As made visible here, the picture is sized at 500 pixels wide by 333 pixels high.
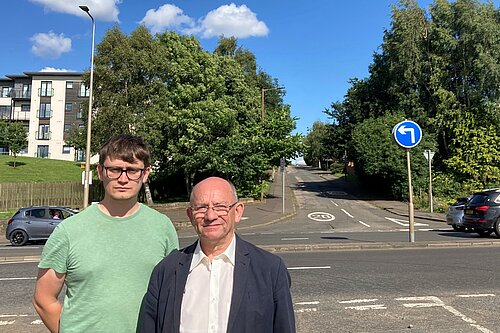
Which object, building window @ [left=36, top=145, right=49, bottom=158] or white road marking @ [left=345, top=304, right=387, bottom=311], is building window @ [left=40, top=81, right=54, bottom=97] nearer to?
building window @ [left=36, top=145, right=49, bottom=158]

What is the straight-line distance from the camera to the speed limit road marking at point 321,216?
23.4 meters

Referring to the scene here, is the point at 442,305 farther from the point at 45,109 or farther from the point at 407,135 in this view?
the point at 45,109

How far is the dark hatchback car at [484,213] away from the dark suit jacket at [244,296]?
47.5 feet

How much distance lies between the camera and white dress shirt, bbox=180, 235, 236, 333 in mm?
1834

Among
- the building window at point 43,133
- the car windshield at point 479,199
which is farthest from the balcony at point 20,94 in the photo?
the car windshield at point 479,199

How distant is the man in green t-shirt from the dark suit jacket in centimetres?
23

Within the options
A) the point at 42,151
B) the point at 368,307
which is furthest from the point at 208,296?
the point at 42,151

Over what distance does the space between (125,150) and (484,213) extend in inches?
583

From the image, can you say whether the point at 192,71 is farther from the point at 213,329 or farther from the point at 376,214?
the point at 213,329

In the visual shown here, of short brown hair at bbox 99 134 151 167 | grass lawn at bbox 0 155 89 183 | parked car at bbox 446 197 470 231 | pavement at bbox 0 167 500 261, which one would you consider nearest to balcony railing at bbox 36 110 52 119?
grass lawn at bbox 0 155 89 183

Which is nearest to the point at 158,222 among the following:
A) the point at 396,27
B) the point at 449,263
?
the point at 449,263

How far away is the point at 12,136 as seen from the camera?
140 feet

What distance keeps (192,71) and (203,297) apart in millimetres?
26952

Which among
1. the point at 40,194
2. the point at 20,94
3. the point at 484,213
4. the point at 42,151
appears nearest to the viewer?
the point at 484,213
